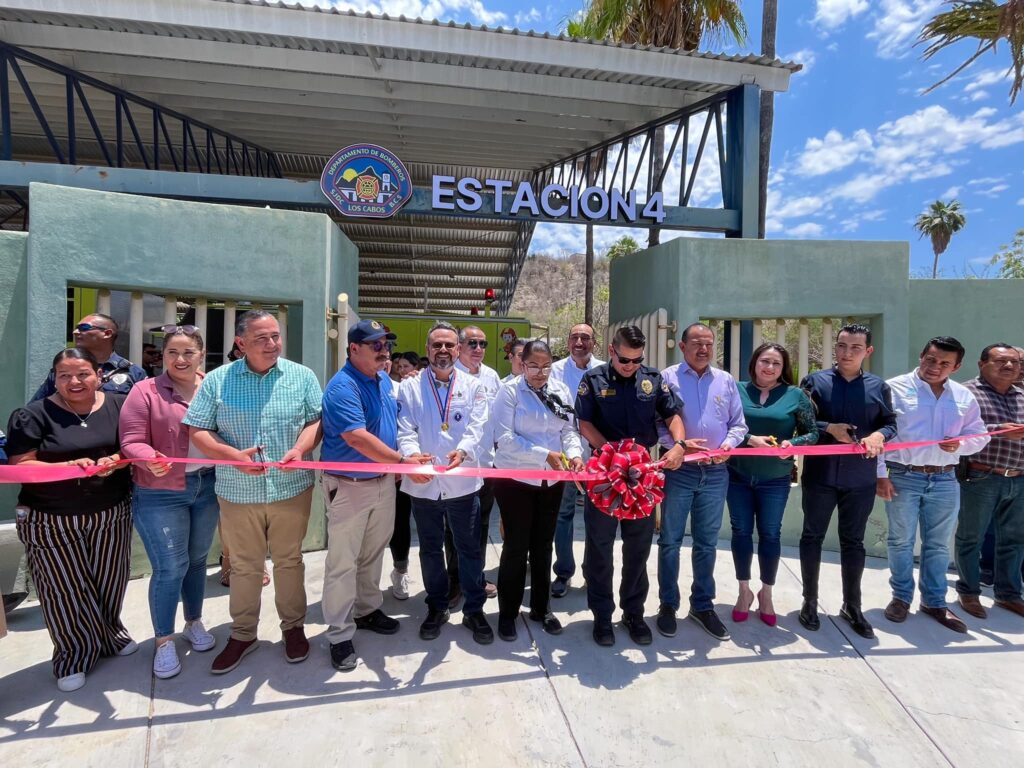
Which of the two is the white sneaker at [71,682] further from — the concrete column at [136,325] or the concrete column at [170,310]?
the concrete column at [170,310]

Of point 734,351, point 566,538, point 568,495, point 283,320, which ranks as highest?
point 283,320

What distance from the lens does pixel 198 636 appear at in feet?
11.5

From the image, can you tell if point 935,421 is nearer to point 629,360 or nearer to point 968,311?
point 629,360

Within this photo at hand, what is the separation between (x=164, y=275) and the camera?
471 centimetres

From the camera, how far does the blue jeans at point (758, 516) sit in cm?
373

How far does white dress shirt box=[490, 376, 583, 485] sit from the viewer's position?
351cm

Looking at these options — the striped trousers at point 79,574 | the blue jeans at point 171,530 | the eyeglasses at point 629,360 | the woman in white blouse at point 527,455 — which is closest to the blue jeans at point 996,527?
the eyeglasses at point 629,360

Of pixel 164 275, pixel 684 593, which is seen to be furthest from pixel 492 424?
pixel 164 275

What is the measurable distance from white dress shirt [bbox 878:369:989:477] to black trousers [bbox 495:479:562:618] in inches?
91.2

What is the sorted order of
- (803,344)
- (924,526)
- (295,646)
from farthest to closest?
1. (803,344)
2. (924,526)
3. (295,646)

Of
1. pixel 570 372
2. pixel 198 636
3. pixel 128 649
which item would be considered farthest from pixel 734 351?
pixel 128 649

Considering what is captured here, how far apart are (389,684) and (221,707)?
860 mm

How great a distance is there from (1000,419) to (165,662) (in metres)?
5.67

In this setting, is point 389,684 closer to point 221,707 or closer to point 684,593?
point 221,707
